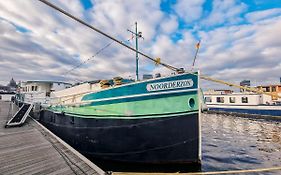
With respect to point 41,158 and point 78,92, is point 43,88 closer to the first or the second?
point 78,92

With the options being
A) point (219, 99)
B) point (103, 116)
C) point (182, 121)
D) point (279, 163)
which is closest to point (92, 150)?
point (103, 116)

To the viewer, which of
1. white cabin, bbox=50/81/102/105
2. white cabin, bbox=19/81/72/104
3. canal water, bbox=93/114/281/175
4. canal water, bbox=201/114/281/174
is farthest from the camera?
white cabin, bbox=19/81/72/104

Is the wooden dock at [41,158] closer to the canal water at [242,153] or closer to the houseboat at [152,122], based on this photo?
the houseboat at [152,122]

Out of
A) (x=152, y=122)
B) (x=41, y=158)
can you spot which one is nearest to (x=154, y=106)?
(x=152, y=122)

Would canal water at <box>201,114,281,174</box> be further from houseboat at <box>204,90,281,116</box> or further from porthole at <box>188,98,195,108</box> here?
houseboat at <box>204,90,281,116</box>

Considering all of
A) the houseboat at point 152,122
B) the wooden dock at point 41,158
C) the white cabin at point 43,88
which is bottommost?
the wooden dock at point 41,158

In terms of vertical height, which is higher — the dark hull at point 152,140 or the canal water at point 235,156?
the dark hull at point 152,140

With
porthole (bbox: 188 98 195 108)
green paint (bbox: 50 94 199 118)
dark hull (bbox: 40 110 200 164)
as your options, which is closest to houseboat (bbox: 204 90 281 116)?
dark hull (bbox: 40 110 200 164)

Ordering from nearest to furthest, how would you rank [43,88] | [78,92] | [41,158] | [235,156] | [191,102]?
[41,158], [191,102], [235,156], [78,92], [43,88]

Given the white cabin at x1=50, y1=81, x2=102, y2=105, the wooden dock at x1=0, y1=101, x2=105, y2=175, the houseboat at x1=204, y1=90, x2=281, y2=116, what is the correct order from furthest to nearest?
the houseboat at x1=204, y1=90, x2=281, y2=116, the white cabin at x1=50, y1=81, x2=102, y2=105, the wooden dock at x1=0, y1=101, x2=105, y2=175

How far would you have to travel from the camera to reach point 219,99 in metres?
41.7

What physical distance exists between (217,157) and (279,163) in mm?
3430

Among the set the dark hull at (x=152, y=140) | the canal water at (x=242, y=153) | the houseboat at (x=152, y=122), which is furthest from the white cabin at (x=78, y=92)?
the canal water at (x=242, y=153)

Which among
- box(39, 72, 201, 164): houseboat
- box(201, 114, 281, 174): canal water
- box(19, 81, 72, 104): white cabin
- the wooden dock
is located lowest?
box(201, 114, 281, 174): canal water
